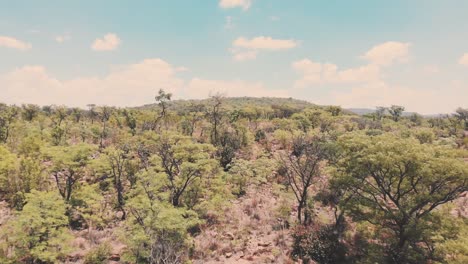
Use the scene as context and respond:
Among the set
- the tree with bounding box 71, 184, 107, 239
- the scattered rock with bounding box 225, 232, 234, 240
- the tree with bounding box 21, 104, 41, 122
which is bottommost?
the scattered rock with bounding box 225, 232, 234, 240

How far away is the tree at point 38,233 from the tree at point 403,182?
1799cm

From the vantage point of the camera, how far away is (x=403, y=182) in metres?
19.7

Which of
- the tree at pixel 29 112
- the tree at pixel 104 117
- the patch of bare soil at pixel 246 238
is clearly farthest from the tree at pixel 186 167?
the tree at pixel 29 112

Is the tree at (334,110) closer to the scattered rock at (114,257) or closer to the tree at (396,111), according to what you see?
the tree at (396,111)

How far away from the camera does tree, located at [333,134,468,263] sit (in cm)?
1659

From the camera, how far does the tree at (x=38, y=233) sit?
15.7 m

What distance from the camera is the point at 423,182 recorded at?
58.3ft

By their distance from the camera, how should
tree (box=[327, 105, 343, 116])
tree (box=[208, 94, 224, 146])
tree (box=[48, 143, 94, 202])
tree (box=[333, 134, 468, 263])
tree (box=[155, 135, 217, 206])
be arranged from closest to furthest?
tree (box=[333, 134, 468, 263]) < tree (box=[155, 135, 217, 206]) < tree (box=[48, 143, 94, 202]) < tree (box=[208, 94, 224, 146]) < tree (box=[327, 105, 343, 116])

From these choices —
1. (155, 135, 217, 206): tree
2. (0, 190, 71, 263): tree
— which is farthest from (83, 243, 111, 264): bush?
(155, 135, 217, 206): tree

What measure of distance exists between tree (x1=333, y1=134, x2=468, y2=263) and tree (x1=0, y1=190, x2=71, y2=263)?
59.0 ft

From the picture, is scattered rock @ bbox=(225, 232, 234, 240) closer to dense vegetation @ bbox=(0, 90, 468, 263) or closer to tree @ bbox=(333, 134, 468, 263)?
dense vegetation @ bbox=(0, 90, 468, 263)

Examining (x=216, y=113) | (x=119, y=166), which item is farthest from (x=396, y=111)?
(x=119, y=166)

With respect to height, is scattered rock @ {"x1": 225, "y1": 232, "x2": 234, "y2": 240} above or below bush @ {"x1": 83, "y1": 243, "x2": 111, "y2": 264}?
below

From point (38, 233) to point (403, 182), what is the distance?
22.8 metres
